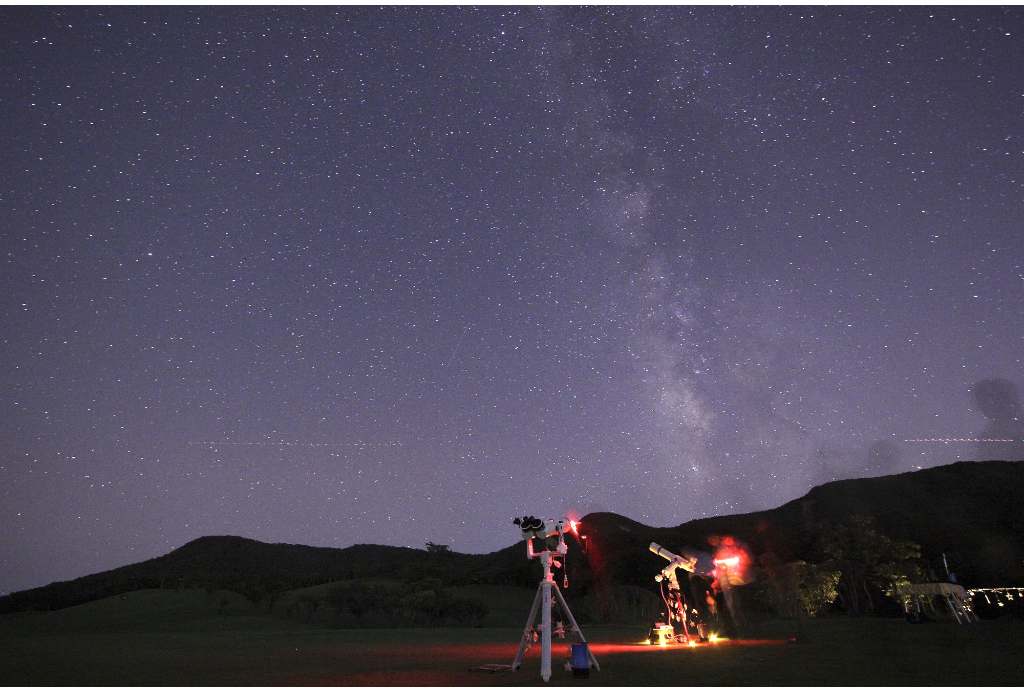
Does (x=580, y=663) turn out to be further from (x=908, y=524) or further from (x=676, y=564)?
(x=908, y=524)

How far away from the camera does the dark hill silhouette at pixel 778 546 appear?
91312 mm

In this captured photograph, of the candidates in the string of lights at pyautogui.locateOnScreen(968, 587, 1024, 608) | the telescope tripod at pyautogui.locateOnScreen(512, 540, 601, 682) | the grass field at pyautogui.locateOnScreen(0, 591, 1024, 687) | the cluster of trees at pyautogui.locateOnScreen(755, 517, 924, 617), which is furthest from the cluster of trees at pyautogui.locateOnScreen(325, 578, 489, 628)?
the telescope tripod at pyautogui.locateOnScreen(512, 540, 601, 682)

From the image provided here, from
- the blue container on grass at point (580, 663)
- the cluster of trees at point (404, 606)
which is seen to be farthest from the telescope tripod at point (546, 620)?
the cluster of trees at point (404, 606)

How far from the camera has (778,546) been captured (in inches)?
4941

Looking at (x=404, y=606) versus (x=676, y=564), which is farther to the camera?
(x=404, y=606)

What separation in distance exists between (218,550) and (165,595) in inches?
5066

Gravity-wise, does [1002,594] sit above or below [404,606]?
above

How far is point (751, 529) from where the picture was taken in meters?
150

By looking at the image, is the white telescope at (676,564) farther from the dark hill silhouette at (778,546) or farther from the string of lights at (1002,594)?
the dark hill silhouette at (778,546)

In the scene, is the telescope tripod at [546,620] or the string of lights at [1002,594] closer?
the telescope tripod at [546,620]

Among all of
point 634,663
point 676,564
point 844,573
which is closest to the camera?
point 634,663

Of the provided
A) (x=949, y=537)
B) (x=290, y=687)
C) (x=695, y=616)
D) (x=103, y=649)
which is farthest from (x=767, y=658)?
(x=949, y=537)

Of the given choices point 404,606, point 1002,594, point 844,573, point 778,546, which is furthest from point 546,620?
point 778,546

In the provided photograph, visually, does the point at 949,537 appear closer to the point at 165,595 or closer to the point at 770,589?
the point at 770,589
